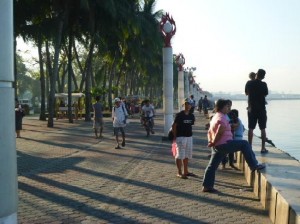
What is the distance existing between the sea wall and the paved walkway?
207 millimetres

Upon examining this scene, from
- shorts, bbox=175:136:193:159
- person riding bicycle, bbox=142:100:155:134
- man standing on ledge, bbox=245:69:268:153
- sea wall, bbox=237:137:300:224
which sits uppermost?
man standing on ledge, bbox=245:69:268:153

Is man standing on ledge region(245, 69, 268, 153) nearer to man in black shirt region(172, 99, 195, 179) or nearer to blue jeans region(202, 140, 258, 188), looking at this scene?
man in black shirt region(172, 99, 195, 179)

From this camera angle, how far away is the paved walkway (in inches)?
232

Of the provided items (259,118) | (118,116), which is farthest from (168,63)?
(259,118)

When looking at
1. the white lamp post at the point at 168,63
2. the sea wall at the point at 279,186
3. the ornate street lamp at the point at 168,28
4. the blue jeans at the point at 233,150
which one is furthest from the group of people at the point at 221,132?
the ornate street lamp at the point at 168,28

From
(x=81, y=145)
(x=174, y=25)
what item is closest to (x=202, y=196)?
(x=81, y=145)

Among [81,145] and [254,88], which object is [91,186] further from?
[81,145]

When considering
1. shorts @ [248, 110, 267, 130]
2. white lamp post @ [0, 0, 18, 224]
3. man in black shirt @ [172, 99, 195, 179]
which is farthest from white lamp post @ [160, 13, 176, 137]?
white lamp post @ [0, 0, 18, 224]

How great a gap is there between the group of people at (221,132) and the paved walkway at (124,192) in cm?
43

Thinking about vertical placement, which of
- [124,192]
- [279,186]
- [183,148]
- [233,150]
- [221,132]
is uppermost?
[221,132]

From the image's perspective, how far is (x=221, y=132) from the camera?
7.11 meters

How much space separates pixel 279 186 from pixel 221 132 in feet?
5.15

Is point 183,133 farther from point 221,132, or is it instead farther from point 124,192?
point 124,192

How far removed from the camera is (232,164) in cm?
1001
